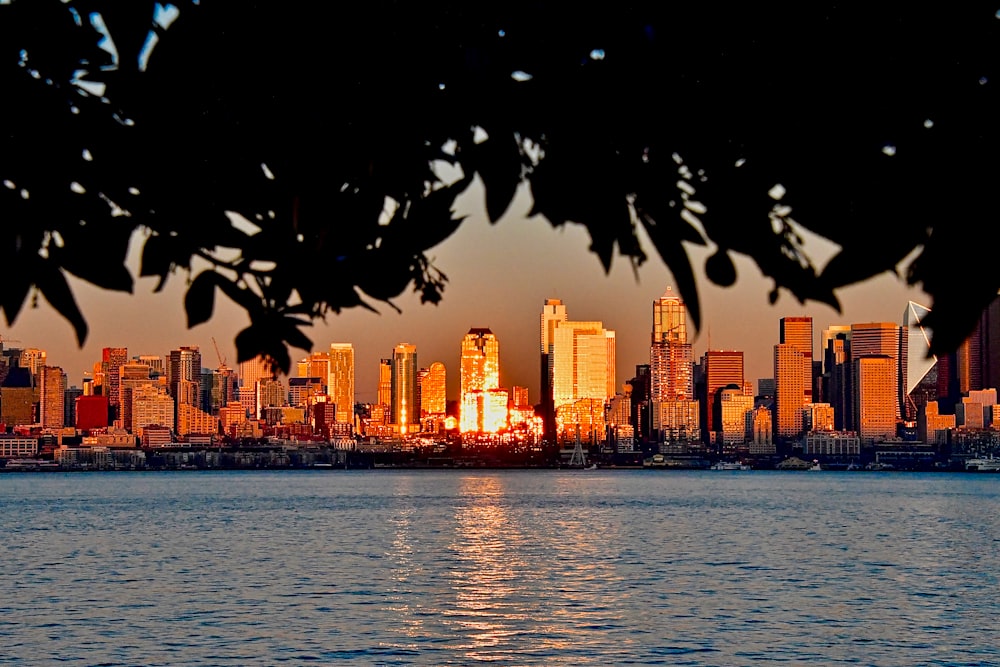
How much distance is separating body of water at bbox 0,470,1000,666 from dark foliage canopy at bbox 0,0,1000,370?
35333mm

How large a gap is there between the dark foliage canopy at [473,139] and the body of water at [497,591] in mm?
35333

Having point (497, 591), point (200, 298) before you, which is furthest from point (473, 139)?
point (497, 591)

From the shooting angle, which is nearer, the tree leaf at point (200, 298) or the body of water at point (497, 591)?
the tree leaf at point (200, 298)

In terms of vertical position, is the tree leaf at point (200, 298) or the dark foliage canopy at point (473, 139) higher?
the dark foliage canopy at point (473, 139)

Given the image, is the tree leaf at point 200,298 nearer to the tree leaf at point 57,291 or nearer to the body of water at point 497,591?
the tree leaf at point 57,291

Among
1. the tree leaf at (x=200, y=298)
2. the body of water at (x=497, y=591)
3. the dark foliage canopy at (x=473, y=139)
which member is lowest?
the body of water at (x=497, y=591)

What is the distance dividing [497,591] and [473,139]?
5411 centimetres

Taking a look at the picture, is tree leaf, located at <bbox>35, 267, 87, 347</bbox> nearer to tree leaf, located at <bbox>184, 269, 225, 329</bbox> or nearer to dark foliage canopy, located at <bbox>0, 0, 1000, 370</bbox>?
dark foliage canopy, located at <bbox>0, 0, 1000, 370</bbox>

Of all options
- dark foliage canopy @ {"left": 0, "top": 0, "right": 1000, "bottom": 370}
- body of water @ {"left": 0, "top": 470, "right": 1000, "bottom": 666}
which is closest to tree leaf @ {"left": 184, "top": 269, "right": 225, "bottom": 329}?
dark foliage canopy @ {"left": 0, "top": 0, "right": 1000, "bottom": 370}

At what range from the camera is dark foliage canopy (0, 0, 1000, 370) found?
3.10 metres

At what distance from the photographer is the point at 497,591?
56531 millimetres

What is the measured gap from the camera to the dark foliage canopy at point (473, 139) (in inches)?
122

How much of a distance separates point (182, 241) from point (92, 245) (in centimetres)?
24

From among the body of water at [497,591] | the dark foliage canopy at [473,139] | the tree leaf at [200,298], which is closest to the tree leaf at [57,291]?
the dark foliage canopy at [473,139]
